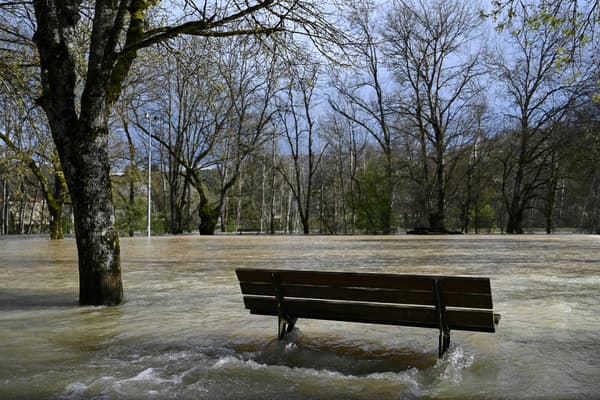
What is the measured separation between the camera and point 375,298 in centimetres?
493

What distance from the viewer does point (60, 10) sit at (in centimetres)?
793

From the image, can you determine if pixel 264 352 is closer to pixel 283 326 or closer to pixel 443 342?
pixel 283 326

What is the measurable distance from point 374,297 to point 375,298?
0.01 metres

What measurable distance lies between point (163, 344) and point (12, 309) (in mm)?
3516

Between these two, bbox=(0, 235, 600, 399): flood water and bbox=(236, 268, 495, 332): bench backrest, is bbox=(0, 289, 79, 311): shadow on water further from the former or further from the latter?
bbox=(236, 268, 495, 332): bench backrest

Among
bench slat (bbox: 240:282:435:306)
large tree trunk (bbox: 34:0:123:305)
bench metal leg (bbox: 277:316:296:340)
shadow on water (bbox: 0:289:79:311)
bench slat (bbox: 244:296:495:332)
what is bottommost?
shadow on water (bbox: 0:289:79:311)

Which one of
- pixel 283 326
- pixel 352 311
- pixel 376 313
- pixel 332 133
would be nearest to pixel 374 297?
pixel 376 313

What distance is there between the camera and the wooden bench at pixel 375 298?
4.59 meters

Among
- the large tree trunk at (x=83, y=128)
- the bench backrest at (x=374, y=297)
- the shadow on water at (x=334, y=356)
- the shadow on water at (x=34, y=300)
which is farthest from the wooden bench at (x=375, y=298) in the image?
the shadow on water at (x=34, y=300)

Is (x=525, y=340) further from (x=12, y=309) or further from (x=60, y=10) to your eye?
(x=60, y=10)

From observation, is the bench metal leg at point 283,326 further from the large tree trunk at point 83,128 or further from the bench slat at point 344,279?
the large tree trunk at point 83,128

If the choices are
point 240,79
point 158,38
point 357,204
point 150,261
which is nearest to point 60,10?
point 158,38

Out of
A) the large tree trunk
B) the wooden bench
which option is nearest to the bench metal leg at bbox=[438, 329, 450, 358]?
the wooden bench

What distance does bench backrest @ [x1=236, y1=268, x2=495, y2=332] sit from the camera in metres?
4.58
